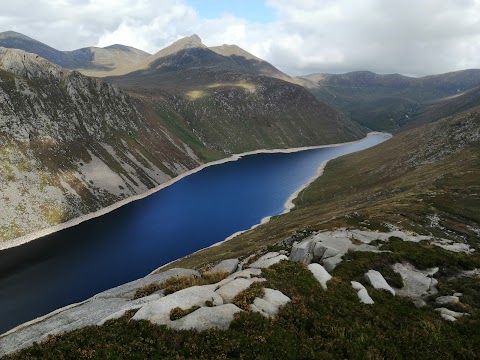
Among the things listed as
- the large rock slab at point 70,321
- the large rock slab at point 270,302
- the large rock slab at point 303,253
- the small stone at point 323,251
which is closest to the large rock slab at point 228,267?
the large rock slab at point 303,253

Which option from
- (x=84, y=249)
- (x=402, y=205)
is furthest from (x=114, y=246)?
(x=402, y=205)

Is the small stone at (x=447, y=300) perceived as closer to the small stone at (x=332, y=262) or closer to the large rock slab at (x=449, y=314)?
the large rock slab at (x=449, y=314)

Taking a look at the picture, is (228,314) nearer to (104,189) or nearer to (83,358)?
(83,358)

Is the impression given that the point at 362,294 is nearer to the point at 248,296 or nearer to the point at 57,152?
the point at 248,296

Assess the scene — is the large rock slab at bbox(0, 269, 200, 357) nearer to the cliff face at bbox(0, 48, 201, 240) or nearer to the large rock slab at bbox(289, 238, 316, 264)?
the large rock slab at bbox(289, 238, 316, 264)

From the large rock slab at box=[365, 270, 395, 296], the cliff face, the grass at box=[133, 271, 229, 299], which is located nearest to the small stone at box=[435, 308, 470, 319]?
the large rock slab at box=[365, 270, 395, 296]

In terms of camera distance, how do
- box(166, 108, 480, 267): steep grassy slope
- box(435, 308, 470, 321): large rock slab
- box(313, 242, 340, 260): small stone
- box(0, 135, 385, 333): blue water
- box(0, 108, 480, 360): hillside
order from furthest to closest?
box(0, 135, 385, 333): blue water < box(166, 108, 480, 267): steep grassy slope < box(313, 242, 340, 260): small stone < box(435, 308, 470, 321): large rock slab < box(0, 108, 480, 360): hillside

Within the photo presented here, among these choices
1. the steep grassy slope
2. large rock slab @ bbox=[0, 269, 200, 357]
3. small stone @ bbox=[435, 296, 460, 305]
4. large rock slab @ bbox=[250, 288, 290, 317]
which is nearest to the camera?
large rock slab @ bbox=[250, 288, 290, 317]
